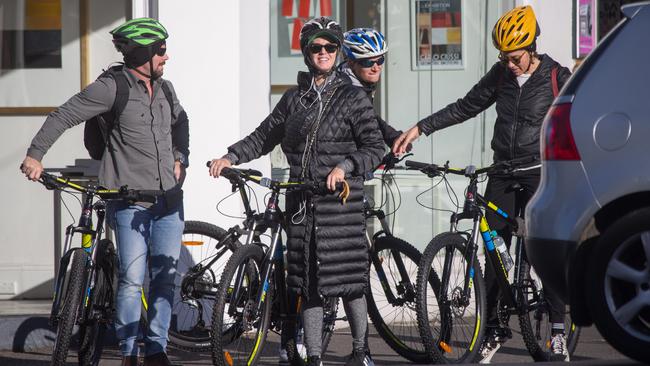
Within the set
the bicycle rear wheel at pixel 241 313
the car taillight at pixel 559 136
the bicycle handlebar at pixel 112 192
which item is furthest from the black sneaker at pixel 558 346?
the bicycle handlebar at pixel 112 192

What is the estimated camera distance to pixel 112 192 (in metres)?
7.21

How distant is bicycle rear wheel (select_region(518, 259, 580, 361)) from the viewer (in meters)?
8.07

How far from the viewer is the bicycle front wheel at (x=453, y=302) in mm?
7828

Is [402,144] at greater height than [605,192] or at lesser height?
greater

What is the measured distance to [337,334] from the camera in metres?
9.44

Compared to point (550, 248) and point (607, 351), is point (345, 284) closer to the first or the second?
point (550, 248)

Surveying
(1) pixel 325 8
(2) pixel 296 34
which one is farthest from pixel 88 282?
(1) pixel 325 8

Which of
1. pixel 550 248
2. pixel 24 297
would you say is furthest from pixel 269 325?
pixel 24 297

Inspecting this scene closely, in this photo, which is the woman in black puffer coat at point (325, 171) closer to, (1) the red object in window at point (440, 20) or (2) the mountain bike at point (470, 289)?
(2) the mountain bike at point (470, 289)

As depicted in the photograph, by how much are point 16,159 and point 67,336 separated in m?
3.31

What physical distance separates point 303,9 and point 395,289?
3025mm

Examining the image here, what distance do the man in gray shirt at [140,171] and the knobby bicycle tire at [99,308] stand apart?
204mm

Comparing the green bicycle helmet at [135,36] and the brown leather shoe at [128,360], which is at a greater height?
the green bicycle helmet at [135,36]

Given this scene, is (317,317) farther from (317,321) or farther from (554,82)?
(554,82)
